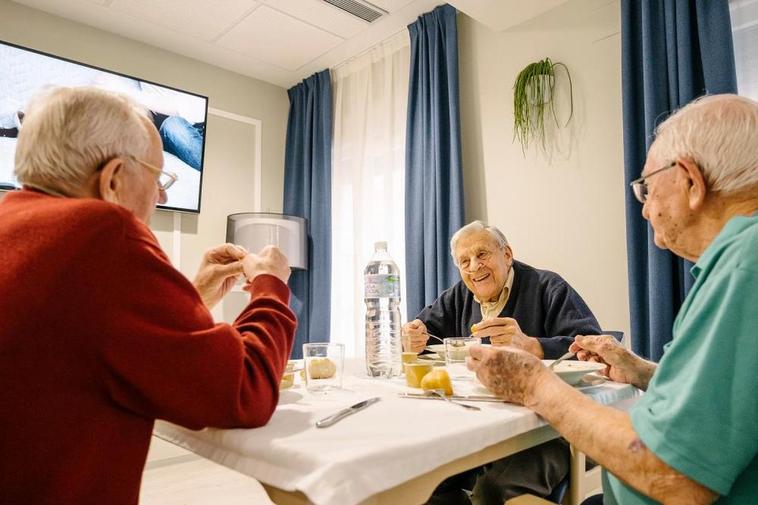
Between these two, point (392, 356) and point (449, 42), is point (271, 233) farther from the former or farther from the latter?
point (392, 356)

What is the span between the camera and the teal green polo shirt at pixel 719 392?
654 millimetres

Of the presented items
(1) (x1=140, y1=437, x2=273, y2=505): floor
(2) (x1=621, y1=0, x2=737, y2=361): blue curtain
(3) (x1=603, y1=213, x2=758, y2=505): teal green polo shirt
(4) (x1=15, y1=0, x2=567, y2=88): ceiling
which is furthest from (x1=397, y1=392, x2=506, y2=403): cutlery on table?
(4) (x1=15, y1=0, x2=567, y2=88): ceiling

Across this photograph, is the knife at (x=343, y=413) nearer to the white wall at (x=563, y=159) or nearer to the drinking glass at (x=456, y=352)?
the drinking glass at (x=456, y=352)

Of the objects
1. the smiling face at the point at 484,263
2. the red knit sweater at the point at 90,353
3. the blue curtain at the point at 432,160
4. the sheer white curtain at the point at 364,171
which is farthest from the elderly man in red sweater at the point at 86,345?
the sheer white curtain at the point at 364,171

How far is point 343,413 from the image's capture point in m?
0.87

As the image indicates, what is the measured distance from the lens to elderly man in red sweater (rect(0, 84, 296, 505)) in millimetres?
673

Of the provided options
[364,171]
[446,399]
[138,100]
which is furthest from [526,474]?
[364,171]

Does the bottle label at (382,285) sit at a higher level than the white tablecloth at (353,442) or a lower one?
higher

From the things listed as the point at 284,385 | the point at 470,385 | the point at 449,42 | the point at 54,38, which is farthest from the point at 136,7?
the point at 470,385

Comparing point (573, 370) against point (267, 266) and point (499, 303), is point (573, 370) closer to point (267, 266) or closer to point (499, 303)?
point (267, 266)

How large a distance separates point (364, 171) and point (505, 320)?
2464 mm

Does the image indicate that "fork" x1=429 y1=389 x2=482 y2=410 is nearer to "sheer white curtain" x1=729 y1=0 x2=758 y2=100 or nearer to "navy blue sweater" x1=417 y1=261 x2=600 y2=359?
"navy blue sweater" x1=417 y1=261 x2=600 y2=359

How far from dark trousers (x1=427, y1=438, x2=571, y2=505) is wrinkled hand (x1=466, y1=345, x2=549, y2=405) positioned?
46cm

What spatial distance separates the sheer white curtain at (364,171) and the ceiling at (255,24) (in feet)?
0.56
